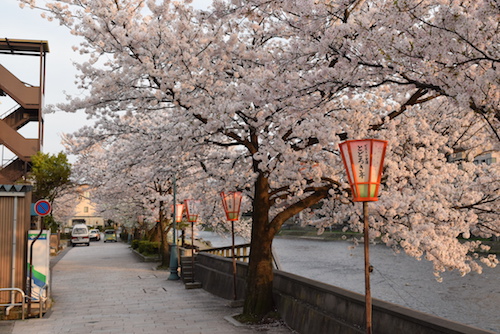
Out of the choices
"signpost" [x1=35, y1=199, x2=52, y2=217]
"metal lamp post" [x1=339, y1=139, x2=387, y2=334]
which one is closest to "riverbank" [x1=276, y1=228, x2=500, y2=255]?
"signpost" [x1=35, y1=199, x2=52, y2=217]

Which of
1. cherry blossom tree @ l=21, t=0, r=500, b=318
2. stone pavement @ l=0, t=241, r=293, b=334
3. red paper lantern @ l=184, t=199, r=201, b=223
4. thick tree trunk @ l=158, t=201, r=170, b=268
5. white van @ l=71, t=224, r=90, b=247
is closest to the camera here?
cherry blossom tree @ l=21, t=0, r=500, b=318

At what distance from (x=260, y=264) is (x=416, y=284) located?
21463 mm

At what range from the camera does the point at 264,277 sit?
40.6ft

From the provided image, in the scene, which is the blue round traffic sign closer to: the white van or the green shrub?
the green shrub

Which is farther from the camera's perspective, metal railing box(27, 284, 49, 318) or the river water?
the river water

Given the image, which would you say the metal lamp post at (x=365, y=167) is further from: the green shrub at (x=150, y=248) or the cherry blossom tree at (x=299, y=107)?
the green shrub at (x=150, y=248)

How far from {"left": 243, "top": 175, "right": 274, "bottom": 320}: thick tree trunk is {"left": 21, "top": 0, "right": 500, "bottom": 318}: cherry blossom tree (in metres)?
0.03

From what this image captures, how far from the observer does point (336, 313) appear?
363 inches

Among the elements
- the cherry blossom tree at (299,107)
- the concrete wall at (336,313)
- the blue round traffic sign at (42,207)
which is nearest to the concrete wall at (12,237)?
the blue round traffic sign at (42,207)

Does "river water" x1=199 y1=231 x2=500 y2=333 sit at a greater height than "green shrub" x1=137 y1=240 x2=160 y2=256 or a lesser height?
lesser

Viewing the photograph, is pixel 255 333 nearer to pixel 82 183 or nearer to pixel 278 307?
pixel 278 307

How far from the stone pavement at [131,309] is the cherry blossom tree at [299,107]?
144cm

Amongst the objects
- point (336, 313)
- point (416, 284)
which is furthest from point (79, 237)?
point (336, 313)

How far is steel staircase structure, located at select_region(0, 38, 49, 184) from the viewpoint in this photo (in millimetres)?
31531
